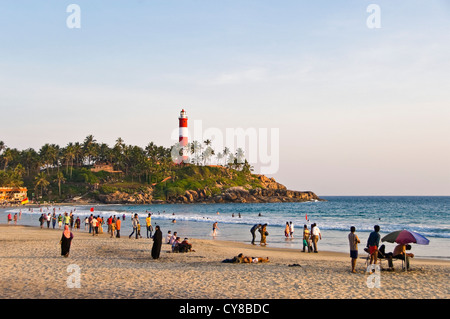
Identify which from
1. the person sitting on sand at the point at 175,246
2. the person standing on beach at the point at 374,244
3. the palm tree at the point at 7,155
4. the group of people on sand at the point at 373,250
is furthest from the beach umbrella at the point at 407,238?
the palm tree at the point at 7,155

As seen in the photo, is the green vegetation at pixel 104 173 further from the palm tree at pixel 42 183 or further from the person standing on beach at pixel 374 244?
the person standing on beach at pixel 374 244

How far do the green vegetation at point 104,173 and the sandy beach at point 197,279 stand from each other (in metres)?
114

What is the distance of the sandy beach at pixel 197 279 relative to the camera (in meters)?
11.3

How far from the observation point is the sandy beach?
11266 mm

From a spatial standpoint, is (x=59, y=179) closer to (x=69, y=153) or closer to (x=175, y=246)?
(x=69, y=153)

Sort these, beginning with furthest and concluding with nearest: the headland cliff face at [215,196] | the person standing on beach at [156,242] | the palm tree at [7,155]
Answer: the palm tree at [7,155]
the headland cliff face at [215,196]
the person standing on beach at [156,242]

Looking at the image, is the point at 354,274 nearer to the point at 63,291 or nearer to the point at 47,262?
the point at 63,291

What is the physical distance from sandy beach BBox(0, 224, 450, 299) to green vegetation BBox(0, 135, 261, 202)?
114414 millimetres

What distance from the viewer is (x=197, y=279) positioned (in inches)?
533

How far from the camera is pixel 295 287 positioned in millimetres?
12297

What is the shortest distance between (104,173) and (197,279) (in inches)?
5417

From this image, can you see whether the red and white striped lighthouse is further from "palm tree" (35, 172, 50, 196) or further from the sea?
the sea

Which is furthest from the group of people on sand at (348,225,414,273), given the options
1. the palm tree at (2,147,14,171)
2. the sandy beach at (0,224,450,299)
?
the palm tree at (2,147,14,171)
